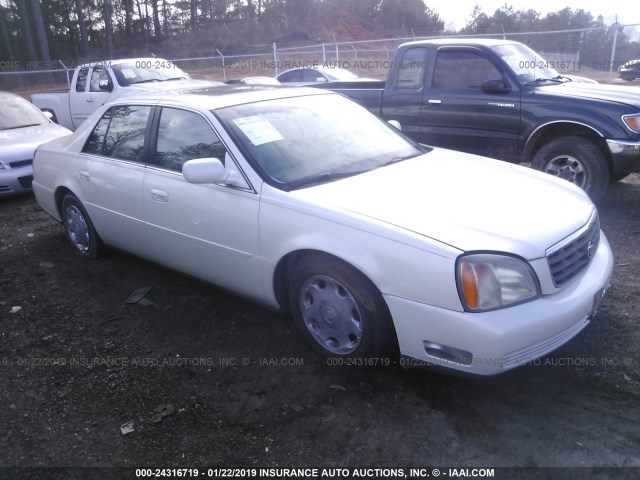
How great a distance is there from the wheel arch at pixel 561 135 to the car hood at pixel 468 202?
243 cm

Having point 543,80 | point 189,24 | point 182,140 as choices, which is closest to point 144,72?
point 543,80

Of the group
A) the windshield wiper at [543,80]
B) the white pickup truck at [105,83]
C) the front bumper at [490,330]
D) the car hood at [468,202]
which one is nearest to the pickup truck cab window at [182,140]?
the car hood at [468,202]

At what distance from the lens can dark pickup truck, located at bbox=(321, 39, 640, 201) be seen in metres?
5.86

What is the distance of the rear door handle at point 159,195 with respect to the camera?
405 cm

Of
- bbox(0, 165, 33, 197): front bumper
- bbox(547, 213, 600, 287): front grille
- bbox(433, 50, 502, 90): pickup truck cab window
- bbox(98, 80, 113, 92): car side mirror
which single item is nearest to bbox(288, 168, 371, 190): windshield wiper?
bbox(547, 213, 600, 287): front grille

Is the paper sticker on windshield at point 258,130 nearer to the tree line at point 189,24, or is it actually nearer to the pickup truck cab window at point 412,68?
the pickup truck cab window at point 412,68

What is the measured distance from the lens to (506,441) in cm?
272

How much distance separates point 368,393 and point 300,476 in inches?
27.4

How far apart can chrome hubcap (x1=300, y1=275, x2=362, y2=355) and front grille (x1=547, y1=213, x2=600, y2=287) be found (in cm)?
107

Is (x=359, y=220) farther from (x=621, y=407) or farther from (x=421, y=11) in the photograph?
(x=421, y=11)

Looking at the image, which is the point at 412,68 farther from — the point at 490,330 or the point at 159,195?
the point at 490,330

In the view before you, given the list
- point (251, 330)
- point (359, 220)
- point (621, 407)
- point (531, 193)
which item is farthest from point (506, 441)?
point (251, 330)

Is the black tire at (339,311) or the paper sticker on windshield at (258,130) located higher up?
the paper sticker on windshield at (258,130)

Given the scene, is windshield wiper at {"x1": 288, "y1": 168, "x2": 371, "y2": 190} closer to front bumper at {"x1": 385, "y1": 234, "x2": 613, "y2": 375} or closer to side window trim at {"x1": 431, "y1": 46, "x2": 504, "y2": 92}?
front bumper at {"x1": 385, "y1": 234, "x2": 613, "y2": 375}
